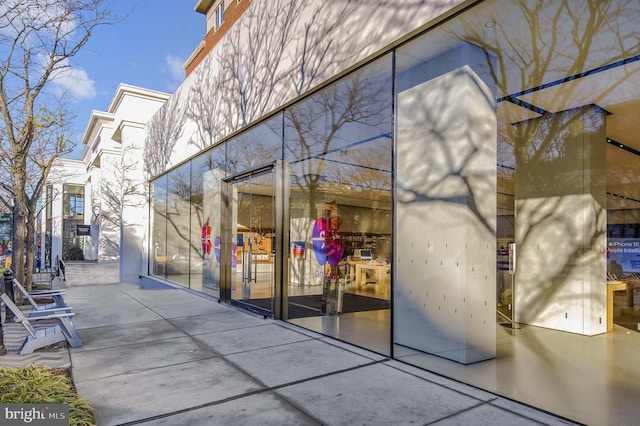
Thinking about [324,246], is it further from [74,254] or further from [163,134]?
[74,254]

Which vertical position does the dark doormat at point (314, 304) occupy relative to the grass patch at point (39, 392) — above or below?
below

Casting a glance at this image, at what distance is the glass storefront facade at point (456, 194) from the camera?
461 cm

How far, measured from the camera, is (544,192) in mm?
7039

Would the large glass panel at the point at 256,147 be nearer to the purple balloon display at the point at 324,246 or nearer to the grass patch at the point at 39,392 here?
the purple balloon display at the point at 324,246

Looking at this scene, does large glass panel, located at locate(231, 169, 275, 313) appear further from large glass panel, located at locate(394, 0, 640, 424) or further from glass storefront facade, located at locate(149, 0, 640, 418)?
large glass panel, located at locate(394, 0, 640, 424)

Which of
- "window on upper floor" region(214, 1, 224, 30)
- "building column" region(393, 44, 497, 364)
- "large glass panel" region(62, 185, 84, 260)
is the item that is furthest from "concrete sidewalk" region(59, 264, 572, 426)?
"large glass panel" region(62, 185, 84, 260)

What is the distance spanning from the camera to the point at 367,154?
7.18 meters

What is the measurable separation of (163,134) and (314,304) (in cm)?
978

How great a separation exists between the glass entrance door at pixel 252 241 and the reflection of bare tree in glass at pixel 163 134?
4.85 meters

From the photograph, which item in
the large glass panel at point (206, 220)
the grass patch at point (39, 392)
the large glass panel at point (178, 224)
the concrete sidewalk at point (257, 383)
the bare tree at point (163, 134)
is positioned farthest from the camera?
the bare tree at point (163, 134)

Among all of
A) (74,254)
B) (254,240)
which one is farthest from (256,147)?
(74,254)

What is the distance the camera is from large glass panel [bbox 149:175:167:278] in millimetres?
14828

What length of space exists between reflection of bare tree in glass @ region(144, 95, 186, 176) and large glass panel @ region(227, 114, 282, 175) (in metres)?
4.01

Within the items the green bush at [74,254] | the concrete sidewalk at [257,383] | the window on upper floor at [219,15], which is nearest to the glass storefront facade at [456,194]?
the concrete sidewalk at [257,383]
